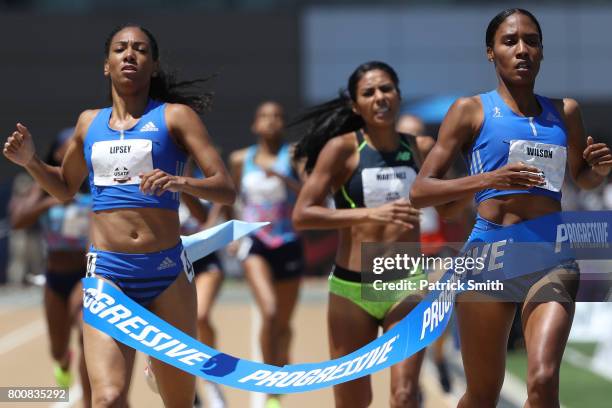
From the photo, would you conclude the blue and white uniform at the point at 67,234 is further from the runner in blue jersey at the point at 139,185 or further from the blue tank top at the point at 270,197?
the runner in blue jersey at the point at 139,185

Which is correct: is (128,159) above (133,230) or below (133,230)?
above

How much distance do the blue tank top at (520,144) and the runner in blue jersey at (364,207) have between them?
0.93 m

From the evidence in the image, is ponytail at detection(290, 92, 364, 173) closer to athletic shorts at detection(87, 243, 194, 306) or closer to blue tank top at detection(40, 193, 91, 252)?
athletic shorts at detection(87, 243, 194, 306)

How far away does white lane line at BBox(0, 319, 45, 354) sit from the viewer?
1544 centimetres

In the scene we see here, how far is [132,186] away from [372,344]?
148cm

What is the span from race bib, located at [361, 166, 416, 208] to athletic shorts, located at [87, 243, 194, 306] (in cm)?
148

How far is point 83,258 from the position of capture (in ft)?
29.7

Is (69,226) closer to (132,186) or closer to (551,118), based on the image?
(132,186)

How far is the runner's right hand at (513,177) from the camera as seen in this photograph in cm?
503

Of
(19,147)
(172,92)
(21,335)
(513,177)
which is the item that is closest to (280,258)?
(172,92)

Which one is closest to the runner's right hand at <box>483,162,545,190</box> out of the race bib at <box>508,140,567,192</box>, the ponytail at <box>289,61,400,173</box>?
the race bib at <box>508,140,567,192</box>

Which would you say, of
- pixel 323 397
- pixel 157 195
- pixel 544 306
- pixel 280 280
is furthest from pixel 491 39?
pixel 323 397

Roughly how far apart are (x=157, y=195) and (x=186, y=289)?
1.91 feet

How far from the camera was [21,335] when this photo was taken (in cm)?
1677
